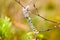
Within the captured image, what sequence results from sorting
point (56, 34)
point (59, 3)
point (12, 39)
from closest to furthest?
point (12, 39), point (56, 34), point (59, 3)

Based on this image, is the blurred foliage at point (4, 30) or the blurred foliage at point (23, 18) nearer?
the blurred foliage at point (4, 30)

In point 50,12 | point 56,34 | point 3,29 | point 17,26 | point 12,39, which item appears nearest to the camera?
point 3,29

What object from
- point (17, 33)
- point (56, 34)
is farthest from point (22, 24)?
point (56, 34)

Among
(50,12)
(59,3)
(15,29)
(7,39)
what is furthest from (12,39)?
(59,3)

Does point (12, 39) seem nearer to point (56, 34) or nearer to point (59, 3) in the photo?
point (56, 34)

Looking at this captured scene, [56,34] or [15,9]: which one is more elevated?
[15,9]

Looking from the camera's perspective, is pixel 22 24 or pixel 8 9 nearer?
pixel 22 24

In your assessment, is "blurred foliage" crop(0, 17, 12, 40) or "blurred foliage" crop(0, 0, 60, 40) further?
"blurred foliage" crop(0, 0, 60, 40)

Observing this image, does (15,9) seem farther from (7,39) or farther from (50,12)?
(7,39)

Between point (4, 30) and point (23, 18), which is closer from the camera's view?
point (4, 30)
